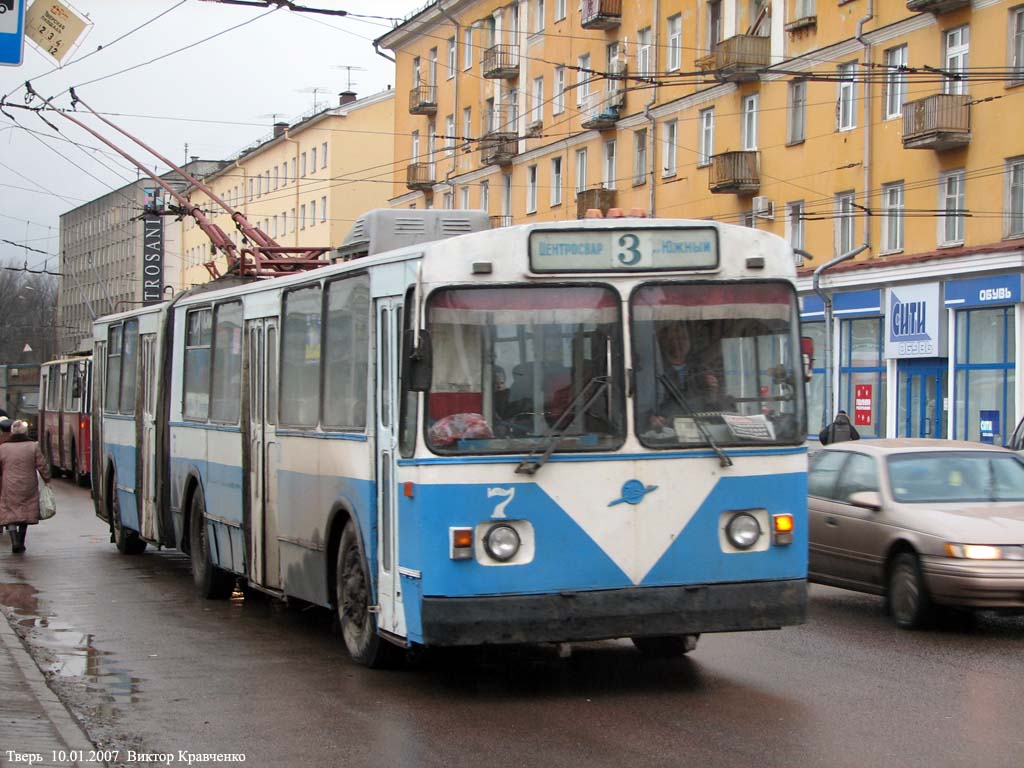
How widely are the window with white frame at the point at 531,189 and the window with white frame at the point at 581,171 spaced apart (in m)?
3.45

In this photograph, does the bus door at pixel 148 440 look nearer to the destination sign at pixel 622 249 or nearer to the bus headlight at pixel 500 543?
the bus headlight at pixel 500 543

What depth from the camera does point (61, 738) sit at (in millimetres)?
7824

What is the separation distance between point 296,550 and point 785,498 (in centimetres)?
393

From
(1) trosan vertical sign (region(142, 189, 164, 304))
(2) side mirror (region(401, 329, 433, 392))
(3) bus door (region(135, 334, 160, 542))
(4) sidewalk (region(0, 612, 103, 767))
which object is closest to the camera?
(4) sidewalk (region(0, 612, 103, 767))

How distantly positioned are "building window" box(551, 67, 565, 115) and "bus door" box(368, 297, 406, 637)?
43515mm

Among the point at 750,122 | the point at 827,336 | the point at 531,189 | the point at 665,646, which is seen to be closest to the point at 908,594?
the point at 665,646

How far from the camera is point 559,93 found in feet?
172

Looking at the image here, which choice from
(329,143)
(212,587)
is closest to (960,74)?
(212,587)

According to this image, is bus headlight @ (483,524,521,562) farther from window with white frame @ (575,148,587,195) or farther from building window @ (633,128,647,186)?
window with white frame @ (575,148,587,195)

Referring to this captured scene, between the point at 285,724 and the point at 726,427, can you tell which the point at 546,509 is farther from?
the point at 285,724

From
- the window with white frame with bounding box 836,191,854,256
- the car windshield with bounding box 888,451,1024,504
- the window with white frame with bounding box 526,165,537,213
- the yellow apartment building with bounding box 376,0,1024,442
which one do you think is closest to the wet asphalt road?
the car windshield with bounding box 888,451,1024,504

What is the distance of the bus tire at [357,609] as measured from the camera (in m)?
9.94

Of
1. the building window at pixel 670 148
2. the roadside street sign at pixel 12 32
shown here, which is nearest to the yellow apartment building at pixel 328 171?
the building window at pixel 670 148

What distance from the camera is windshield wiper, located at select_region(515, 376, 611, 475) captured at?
873 cm
